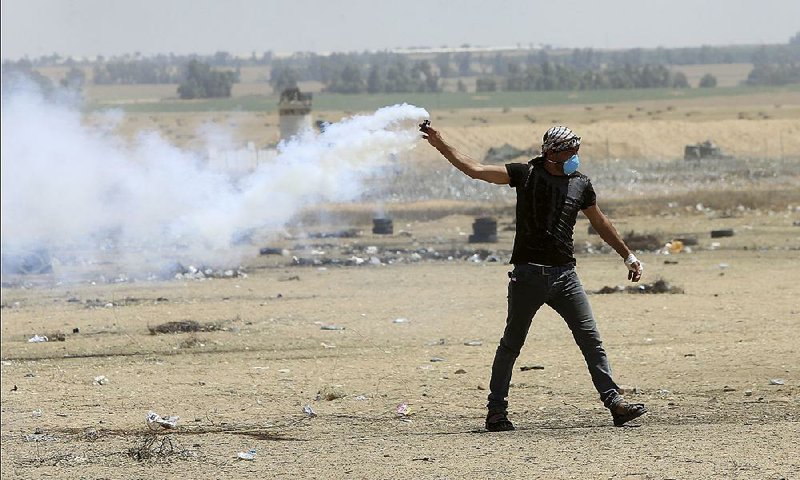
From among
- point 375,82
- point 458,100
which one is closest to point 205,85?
point 375,82

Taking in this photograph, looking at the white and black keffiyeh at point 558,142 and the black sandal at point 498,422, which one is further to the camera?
the black sandal at point 498,422

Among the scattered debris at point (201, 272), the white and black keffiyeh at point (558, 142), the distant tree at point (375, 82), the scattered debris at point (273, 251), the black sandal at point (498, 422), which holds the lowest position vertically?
the distant tree at point (375, 82)

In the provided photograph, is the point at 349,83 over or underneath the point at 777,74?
underneath

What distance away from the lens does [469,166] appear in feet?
28.6

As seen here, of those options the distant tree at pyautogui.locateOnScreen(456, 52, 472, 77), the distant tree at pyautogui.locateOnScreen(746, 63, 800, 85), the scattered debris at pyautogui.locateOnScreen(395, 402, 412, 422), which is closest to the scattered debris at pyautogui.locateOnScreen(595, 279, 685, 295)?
the scattered debris at pyautogui.locateOnScreen(395, 402, 412, 422)

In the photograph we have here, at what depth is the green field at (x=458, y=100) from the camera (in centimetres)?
6778

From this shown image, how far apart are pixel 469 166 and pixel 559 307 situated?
1.02 m

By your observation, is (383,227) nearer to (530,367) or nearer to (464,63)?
(530,367)

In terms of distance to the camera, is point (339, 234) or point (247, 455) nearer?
point (247, 455)

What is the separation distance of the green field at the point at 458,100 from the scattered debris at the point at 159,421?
53119 millimetres

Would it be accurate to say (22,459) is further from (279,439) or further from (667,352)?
(667,352)

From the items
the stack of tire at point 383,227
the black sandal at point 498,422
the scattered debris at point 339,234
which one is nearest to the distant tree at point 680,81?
the scattered debris at point 339,234

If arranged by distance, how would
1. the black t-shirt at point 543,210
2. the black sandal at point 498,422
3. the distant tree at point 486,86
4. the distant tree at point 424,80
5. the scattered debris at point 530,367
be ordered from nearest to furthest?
the black t-shirt at point 543,210 < the black sandal at point 498,422 < the scattered debris at point 530,367 < the distant tree at point 424,80 < the distant tree at point 486,86

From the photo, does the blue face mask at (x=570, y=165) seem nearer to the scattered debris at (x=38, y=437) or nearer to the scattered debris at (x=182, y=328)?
the scattered debris at (x=38, y=437)
